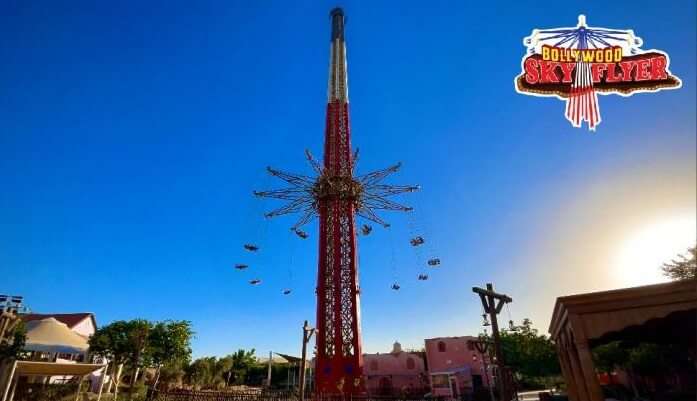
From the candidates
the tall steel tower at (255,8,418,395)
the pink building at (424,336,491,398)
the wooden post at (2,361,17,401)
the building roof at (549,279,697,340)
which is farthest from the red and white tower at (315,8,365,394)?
the building roof at (549,279,697,340)

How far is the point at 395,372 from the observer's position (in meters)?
39.8

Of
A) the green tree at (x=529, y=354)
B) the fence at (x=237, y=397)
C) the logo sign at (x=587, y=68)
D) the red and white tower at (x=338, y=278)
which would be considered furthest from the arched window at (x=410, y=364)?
the logo sign at (x=587, y=68)

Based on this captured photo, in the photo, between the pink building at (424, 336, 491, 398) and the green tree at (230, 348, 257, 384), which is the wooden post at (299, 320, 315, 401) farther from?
the green tree at (230, 348, 257, 384)

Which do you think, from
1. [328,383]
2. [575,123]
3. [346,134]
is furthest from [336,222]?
[575,123]

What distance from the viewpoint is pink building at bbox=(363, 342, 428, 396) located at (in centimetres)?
3838

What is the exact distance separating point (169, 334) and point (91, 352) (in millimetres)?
5949

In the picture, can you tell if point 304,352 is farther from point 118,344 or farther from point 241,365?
point 241,365

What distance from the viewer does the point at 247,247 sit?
1091 inches

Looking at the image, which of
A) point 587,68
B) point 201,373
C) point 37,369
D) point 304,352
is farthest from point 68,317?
point 587,68

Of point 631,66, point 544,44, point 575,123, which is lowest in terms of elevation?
point 575,123

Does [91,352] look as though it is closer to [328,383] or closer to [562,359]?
[328,383]

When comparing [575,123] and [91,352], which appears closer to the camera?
[575,123]

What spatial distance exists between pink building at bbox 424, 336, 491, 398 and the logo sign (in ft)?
97.7

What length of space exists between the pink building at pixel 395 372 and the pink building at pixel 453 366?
256 cm
